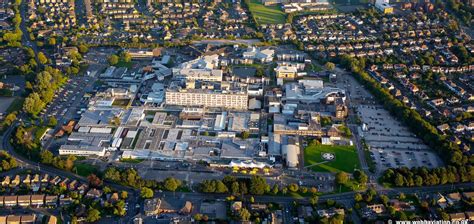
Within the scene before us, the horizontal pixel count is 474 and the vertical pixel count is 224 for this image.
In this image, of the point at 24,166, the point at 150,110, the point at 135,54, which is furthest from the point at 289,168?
the point at 135,54

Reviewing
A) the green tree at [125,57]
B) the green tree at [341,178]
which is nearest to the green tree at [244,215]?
the green tree at [341,178]

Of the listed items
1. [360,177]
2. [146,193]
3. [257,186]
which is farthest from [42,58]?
[360,177]

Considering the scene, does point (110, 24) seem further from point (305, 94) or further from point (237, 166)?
point (237, 166)

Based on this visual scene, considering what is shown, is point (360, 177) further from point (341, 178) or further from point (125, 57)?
point (125, 57)

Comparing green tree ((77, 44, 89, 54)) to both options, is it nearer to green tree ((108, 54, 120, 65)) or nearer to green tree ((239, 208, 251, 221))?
green tree ((108, 54, 120, 65))

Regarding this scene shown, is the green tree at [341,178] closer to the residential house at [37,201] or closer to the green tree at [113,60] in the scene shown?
the residential house at [37,201]
